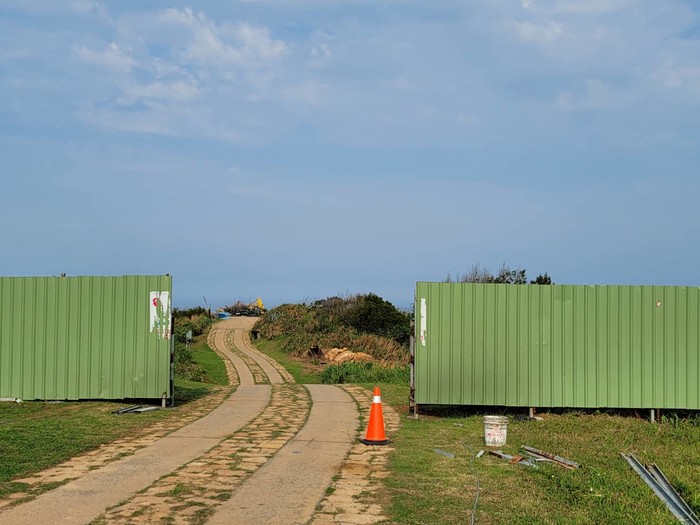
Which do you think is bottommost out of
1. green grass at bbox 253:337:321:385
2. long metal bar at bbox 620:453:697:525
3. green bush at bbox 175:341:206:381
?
green grass at bbox 253:337:321:385

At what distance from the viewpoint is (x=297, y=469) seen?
8047 millimetres

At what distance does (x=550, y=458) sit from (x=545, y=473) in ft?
2.41

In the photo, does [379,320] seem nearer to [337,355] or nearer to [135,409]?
[337,355]

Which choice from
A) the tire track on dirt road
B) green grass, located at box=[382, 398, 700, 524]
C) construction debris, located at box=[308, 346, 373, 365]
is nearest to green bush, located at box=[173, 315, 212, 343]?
construction debris, located at box=[308, 346, 373, 365]

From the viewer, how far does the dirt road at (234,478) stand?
20.1 ft

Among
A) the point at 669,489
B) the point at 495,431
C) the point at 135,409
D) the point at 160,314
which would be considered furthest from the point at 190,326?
the point at 669,489

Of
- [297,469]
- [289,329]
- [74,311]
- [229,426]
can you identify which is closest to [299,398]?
[229,426]

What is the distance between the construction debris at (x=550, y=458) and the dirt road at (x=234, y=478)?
2.01m

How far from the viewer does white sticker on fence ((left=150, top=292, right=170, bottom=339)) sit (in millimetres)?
13266

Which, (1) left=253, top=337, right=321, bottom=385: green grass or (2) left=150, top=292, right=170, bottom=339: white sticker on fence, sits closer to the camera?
(2) left=150, top=292, right=170, bottom=339: white sticker on fence

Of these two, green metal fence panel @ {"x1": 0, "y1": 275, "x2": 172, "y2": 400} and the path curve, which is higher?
green metal fence panel @ {"x1": 0, "y1": 275, "x2": 172, "y2": 400}

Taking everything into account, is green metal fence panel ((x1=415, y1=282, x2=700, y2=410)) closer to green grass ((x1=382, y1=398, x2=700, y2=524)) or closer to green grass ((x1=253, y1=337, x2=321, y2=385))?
green grass ((x1=382, y1=398, x2=700, y2=524))

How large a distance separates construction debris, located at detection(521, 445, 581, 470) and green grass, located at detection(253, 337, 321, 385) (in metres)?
14.2

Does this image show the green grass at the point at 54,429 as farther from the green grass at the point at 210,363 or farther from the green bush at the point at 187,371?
the green grass at the point at 210,363
